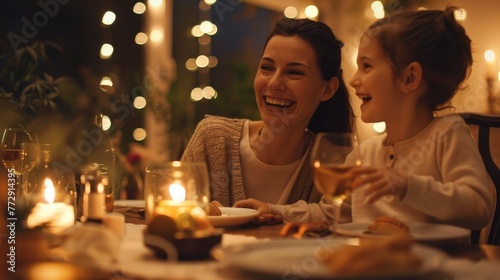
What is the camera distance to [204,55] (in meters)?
5.56

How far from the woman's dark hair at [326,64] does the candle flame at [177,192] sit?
3.86 feet

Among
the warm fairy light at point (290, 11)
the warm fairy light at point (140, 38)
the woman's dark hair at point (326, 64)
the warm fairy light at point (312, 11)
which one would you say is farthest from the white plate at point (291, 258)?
the warm fairy light at point (290, 11)

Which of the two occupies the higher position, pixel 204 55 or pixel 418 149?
pixel 204 55

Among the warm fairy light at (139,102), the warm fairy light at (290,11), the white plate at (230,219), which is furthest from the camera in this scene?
the warm fairy light at (290,11)

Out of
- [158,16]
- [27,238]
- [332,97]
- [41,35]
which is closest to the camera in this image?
[27,238]

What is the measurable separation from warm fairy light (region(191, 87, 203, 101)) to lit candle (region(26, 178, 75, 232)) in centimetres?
386

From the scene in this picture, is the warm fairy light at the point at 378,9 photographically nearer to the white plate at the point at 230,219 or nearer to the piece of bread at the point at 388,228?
the white plate at the point at 230,219

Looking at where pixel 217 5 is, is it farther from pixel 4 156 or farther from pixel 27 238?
pixel 27 238

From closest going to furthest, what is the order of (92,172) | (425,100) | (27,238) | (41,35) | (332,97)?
(27,238) < (92,172) < (425,100) < (332,97) < (41,35)

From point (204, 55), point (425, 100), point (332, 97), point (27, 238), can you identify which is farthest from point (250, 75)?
point (27, 238)

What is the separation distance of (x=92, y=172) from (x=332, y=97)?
3.72ft

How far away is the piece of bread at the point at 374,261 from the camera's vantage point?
68 cm

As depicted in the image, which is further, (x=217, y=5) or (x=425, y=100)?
(x=217, y=5)

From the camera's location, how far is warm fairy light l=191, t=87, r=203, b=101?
5.07 meters
